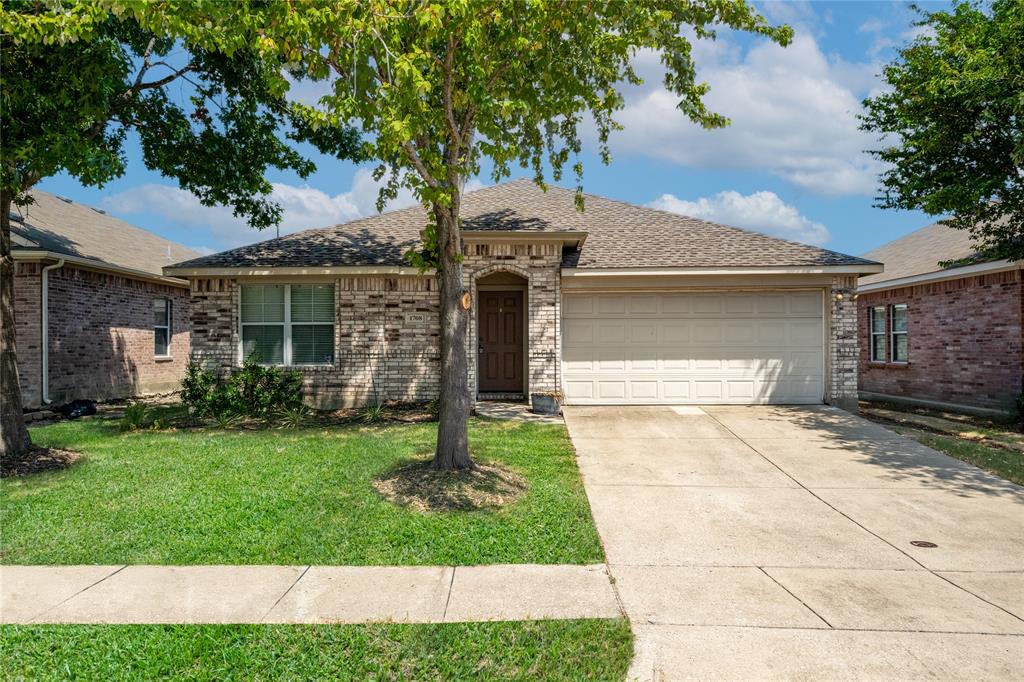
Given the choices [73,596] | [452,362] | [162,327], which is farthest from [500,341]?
[162,327]

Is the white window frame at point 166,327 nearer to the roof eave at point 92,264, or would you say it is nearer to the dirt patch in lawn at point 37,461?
the roof eave at point 92,264

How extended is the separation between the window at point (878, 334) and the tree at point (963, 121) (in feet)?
17.4

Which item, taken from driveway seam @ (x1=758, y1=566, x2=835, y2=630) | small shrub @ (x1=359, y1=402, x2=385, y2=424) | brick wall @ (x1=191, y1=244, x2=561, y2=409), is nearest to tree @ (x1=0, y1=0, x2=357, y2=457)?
brick wall @ (x1=191, y1=244, x2=561, y2=409)

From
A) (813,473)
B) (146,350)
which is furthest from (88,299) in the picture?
(813,473)

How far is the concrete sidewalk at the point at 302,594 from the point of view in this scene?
397 cm

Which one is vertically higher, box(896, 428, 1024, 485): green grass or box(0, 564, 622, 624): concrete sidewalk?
box(896, 428, 1024, 485): green grass

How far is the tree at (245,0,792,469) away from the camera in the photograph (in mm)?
5910

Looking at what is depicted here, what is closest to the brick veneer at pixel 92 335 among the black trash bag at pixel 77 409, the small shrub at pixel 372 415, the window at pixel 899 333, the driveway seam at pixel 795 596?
the black trash bag at pixel 77 409

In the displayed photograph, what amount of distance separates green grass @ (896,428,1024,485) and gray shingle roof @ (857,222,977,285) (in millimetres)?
5977

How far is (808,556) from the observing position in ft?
16.8

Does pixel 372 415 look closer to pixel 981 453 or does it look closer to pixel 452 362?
pixel 452 362

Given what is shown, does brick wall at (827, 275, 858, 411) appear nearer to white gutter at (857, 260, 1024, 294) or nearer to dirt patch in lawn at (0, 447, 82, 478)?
white gutter at (857, 260, 1024, 294)

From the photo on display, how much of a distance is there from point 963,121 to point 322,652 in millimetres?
13651

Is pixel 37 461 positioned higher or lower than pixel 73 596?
higher
